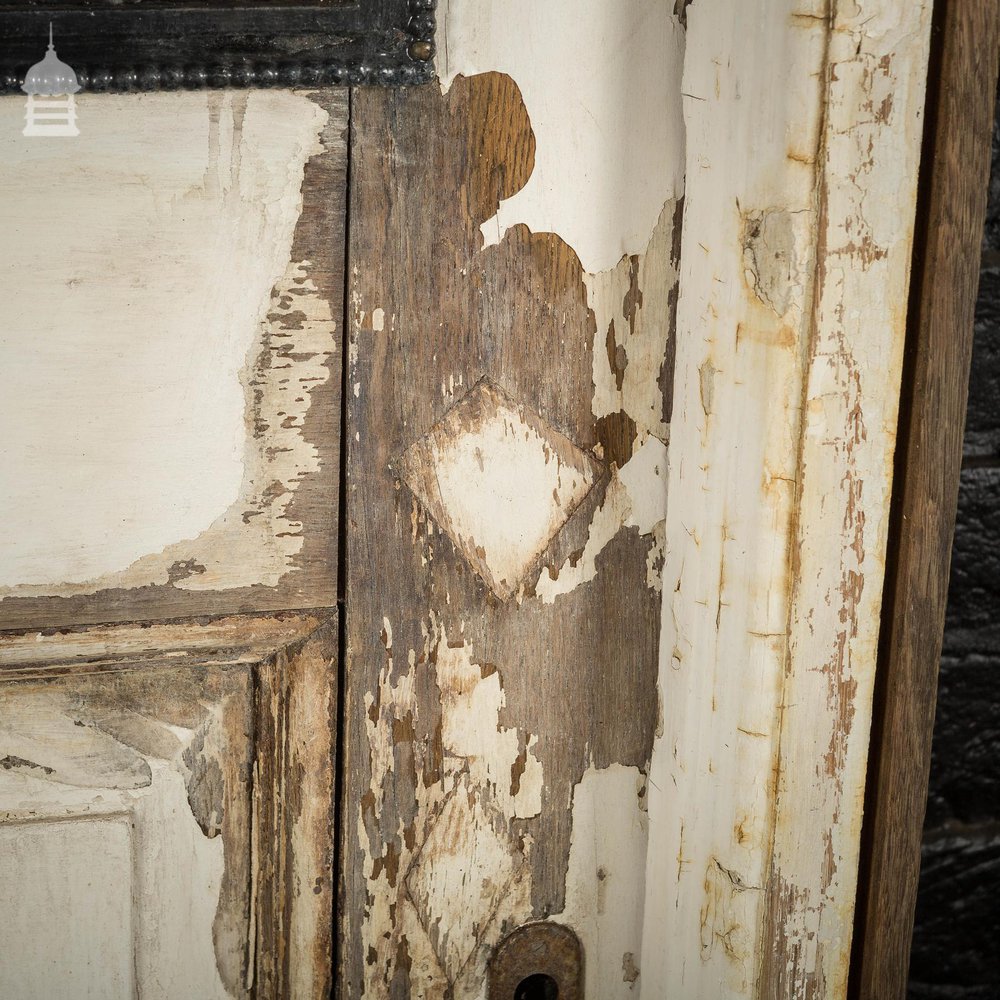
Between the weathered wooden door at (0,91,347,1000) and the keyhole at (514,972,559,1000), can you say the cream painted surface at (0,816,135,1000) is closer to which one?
the weathered wooden door at (0,91,347,1000)

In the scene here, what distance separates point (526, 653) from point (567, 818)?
145mm

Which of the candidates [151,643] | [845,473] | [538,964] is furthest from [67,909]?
[845,473]

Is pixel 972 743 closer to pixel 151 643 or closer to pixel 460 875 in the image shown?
pixel 460 875

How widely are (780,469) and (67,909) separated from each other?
61 cm

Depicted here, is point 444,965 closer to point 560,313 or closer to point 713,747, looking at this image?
point 713,747

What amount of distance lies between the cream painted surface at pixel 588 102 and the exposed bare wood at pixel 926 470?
173 millimetres

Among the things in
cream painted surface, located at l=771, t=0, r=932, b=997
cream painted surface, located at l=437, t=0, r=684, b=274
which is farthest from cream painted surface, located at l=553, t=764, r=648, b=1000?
cream painted surface, located at l=437, t=0, r=684, b=274

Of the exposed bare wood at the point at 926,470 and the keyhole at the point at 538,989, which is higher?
the exposed bare wood at the point at 926,470

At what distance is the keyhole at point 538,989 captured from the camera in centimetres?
76

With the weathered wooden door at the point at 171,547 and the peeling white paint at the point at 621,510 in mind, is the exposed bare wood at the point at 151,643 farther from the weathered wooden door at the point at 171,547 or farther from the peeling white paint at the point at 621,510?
the peeling white paint at the point at 621,510

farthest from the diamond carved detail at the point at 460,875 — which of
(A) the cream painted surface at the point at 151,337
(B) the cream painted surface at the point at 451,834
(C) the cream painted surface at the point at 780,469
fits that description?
(A) the cream painted surface at the point at 151,337

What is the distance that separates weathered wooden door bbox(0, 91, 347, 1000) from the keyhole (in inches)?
6.4

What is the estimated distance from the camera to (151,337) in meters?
0.60

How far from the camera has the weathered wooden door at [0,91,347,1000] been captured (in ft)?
1.93
